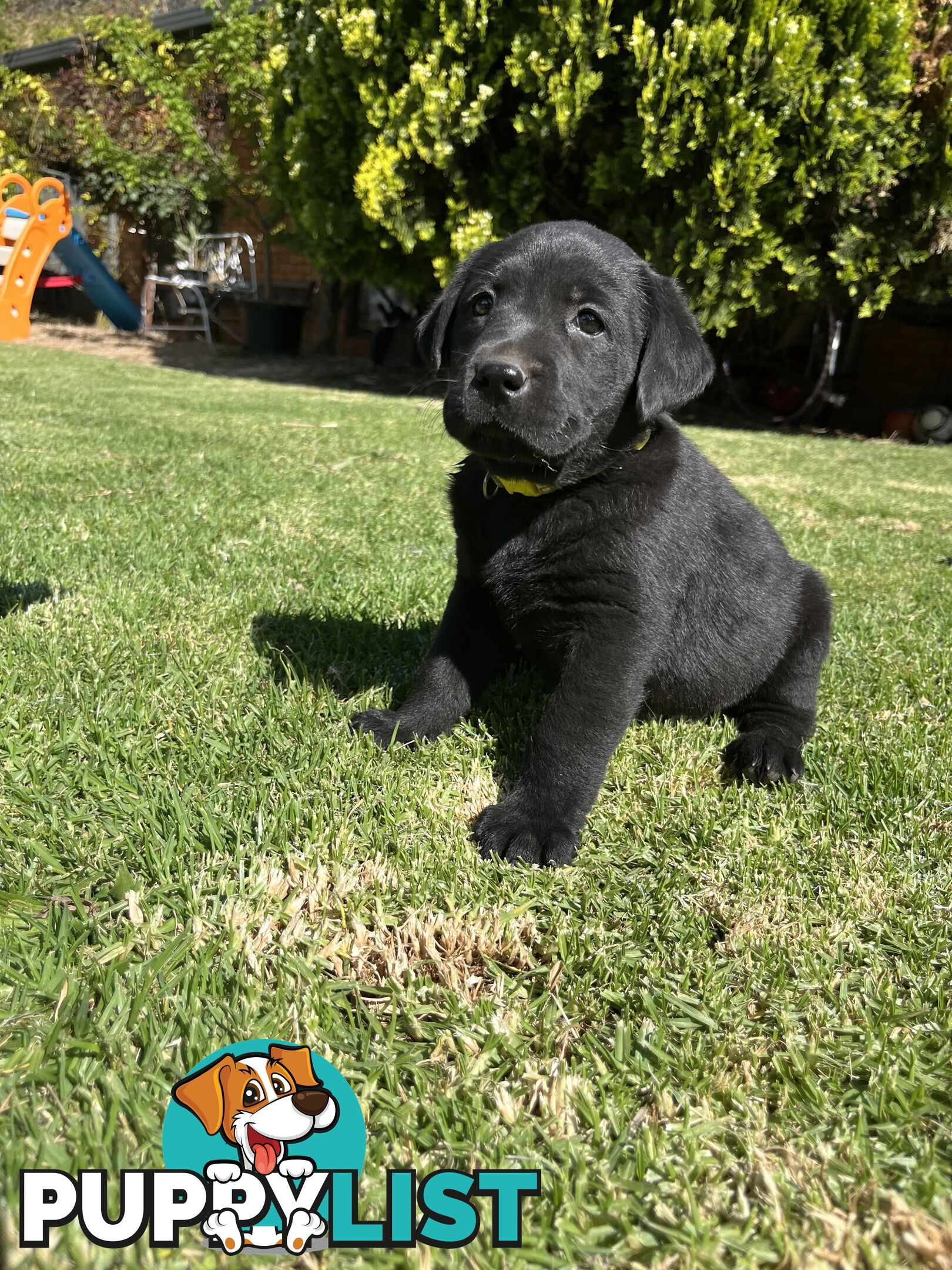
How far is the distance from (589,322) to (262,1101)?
1.75 m

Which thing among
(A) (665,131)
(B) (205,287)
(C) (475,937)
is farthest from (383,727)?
(B) (205,287)

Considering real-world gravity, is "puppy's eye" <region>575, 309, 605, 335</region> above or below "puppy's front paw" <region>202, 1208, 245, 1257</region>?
above

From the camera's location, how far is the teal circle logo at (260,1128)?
109cm

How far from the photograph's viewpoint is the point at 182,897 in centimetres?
165

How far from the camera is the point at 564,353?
2.09 meters

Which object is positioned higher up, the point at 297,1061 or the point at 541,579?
the point at 541,579

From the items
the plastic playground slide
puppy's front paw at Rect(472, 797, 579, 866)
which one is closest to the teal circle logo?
puppy's front paw at Rect(472, 797, 579, 866)

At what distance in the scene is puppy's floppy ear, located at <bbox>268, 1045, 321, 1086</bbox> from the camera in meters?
1.24

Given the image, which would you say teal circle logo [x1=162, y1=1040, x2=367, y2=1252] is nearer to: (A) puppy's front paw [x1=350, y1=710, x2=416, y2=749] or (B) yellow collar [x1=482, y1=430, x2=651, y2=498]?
(A) puppy's front paw [x1=350, y1=710, x2=416, y2=749]

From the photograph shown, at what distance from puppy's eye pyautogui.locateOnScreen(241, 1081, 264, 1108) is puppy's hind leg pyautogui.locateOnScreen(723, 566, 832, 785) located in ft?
4.75

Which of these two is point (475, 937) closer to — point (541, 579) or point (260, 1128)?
point (260, 1128)

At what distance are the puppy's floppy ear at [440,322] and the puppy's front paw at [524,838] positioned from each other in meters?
1.23

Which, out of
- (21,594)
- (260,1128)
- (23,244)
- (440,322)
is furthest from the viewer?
(21,594)

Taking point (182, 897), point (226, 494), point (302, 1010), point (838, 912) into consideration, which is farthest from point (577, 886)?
point (226, 494)
